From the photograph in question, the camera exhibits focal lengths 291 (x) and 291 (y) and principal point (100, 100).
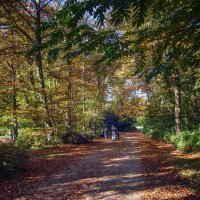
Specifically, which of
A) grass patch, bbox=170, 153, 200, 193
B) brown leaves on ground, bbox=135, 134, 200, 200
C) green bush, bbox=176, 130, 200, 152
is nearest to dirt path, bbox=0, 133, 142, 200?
brown leaves on ground, bbox=135, 134, 200, 200

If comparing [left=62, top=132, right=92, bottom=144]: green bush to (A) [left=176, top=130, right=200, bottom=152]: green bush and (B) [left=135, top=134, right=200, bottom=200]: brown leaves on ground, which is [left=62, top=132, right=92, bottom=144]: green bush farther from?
(B) [left=135, top=134, right=200, bottom=200]: brown leaves on ground

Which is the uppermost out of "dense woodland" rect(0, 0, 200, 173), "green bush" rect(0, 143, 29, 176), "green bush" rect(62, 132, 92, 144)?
"dense woodland" rect(0, 0, 200, 173)

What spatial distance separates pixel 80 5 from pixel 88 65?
25.2m

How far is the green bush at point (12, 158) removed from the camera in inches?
374

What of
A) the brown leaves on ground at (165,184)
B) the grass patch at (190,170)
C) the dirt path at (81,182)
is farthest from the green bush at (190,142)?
the dirt path at (81,182)

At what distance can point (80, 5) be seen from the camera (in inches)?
104

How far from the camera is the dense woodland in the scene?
3.26 metres

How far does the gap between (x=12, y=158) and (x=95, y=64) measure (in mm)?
7141

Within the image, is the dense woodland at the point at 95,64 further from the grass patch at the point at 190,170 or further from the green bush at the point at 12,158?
the grass patch at the point at 190,170

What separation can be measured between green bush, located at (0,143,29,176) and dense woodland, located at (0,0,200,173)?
82 cm

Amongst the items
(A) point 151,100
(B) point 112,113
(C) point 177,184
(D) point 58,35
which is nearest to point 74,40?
(D) point 58,35

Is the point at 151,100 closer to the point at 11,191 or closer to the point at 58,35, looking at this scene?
the point at 11,191

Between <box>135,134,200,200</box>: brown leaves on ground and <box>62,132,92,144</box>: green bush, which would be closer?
<box>135,134,200,200</box>: brown leaves on ground

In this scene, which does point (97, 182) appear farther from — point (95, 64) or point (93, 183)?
point (95, 64)
